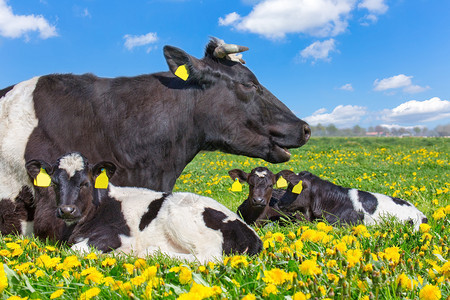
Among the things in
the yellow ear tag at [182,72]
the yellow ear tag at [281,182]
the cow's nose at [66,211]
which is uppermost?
the yellow ear tag at [182,72]

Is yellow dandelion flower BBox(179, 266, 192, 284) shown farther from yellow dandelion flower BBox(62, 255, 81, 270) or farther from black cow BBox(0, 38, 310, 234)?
black cow BBox(0, 38, 310, 234)

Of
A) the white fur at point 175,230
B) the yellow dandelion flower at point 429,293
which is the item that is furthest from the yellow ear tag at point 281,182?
the yellow dandelion flower at point 429,293

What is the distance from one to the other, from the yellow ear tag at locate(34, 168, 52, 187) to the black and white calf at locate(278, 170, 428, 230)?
377 centimetres

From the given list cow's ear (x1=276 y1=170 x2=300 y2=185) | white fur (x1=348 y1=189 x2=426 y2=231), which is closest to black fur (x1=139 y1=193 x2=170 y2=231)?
cow's ear (x1=276 y1=170 x2=300 y2=185)

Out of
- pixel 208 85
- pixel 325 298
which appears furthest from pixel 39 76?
pixel 325 298

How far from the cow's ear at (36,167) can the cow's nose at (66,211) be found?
19.4 inches

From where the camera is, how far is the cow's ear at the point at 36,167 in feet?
14.0

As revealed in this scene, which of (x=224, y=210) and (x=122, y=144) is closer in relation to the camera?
(x=224, y=210)

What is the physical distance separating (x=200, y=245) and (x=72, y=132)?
6.84 feet

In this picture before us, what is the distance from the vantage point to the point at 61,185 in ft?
14.2

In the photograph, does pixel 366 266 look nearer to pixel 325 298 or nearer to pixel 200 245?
pixel 325 298

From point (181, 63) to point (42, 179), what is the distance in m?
2.11

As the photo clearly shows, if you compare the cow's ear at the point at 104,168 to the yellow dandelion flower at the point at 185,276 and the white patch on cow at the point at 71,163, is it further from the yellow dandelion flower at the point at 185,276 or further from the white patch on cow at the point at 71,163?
the yellow dandelion flower at the point at 185,276

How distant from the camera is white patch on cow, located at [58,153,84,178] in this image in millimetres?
4348
